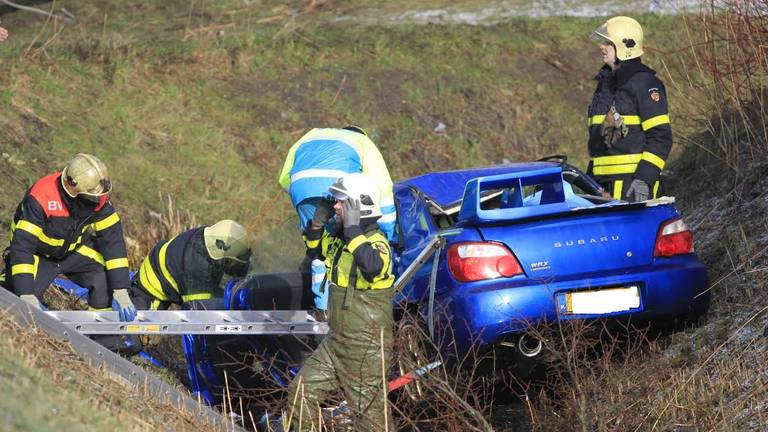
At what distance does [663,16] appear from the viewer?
16.1 meters

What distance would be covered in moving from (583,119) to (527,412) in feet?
26.5

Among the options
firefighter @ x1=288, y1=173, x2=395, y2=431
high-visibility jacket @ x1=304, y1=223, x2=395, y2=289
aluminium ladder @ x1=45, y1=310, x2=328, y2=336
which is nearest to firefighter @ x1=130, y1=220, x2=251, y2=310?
aluminium ladder @ x1=45, y1=310, x2=328, y2=336

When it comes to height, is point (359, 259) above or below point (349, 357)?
above

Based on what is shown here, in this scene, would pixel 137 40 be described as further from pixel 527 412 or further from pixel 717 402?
pixel 717 402

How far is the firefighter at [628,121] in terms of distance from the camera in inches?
301

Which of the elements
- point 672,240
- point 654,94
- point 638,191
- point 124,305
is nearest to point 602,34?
point 654,94

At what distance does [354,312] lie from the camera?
5988mm

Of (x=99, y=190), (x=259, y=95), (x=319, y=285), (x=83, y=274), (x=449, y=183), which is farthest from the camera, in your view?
(x=259, y=95)

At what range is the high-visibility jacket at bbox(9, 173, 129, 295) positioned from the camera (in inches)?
300

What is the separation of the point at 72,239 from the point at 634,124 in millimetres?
3946

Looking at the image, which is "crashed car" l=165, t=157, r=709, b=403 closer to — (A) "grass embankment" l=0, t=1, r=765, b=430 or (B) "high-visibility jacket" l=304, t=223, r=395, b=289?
(B) "high-visibility jacket" l=304, t=223, r=395, b=289

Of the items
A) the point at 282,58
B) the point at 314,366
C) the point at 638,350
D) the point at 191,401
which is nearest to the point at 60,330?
the point at 191,401

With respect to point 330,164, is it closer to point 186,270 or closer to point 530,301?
point 186,270

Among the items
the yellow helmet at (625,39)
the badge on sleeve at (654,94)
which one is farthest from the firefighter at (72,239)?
the badge on sleeve at (654,94)
